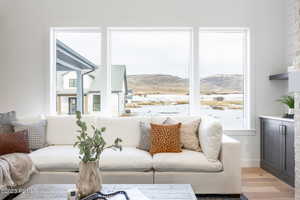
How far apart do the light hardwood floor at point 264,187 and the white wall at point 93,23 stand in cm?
103

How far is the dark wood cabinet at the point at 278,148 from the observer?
3307mm

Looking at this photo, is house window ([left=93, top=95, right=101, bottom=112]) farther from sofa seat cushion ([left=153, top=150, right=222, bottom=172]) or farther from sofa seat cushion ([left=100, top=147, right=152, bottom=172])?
sofa seat cushion ([left=153, top=150, right=222, bottom=172])

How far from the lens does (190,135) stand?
3.39 m

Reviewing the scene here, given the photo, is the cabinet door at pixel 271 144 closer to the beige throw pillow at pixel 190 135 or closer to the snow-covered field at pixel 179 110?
the snow-covered field at pixel 179 110

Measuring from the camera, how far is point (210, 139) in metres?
2.97

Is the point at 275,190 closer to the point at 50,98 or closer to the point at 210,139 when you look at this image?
the point at 210,139

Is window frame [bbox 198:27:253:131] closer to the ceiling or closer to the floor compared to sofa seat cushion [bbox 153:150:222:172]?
closer to the ceiling

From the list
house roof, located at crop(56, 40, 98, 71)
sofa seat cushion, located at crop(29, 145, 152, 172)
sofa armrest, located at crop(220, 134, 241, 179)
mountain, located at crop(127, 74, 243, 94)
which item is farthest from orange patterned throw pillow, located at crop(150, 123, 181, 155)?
house roof, located at crop(56, 40, 98, 71)

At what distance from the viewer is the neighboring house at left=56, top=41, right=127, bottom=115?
170 inches

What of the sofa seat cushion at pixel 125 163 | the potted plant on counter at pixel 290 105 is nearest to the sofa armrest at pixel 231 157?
the sofa seat cushion at pixel 125 163

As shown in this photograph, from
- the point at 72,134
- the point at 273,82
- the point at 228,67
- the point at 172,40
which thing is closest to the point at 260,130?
the point at 273,82

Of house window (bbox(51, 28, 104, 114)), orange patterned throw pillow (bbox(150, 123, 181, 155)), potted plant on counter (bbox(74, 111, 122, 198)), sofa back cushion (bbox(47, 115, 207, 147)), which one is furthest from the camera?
house window (bbox(51, 28, 104, 114))

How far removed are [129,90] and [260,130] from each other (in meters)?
2.15

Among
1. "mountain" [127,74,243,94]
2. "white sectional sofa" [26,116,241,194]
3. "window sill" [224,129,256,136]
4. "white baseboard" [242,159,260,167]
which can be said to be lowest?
"white baseboard" [242,159,260,167]
